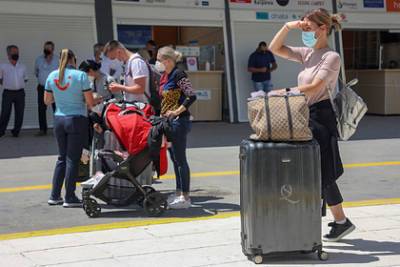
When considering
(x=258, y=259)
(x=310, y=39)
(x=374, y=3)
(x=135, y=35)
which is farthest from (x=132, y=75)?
(x=374, y=3)

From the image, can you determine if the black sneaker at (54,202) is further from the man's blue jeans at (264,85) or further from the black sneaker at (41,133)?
the man's blue jeans at (264,85)

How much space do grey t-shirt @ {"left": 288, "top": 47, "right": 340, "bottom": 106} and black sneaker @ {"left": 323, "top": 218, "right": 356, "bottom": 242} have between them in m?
1.13

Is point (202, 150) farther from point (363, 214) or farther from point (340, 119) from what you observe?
point (340, 119)

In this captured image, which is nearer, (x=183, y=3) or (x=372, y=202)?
(x=372, y=202)

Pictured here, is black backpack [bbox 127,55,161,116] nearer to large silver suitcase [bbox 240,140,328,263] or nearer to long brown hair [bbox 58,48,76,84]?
long brown hair [bbox 58,48,76,84]

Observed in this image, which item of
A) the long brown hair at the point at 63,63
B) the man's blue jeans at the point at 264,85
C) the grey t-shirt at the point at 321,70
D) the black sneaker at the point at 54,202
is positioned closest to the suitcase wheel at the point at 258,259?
the grey t-shirt at the point at 321,70

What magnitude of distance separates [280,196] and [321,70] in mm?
1113

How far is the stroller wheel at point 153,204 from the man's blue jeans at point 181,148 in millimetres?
439

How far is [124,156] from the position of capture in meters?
7.23

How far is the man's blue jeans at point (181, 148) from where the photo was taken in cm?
736

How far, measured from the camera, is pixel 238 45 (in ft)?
55.6

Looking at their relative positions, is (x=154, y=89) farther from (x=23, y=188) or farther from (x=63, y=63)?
(x=23, y=188)

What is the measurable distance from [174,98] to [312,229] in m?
2.54

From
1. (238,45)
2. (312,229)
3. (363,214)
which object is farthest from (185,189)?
(238,45)
